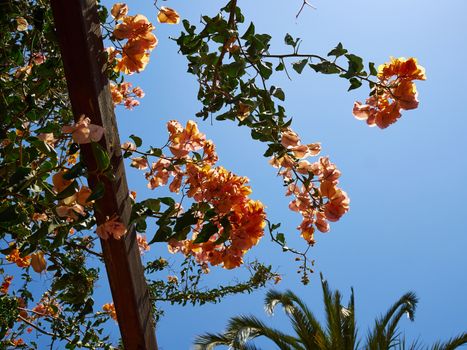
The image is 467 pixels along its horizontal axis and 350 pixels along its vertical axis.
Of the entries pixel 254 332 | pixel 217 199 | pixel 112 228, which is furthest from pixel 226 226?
pixel 254 332

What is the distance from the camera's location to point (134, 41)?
5.55 feet

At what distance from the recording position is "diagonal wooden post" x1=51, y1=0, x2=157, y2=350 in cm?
148

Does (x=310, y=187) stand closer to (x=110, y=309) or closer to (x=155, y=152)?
(x=155, y=152)

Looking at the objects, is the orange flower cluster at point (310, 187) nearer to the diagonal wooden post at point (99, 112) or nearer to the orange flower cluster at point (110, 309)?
the diagonal wooden post at point (99, 112)

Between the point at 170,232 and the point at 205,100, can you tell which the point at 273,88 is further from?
the point at 170,232

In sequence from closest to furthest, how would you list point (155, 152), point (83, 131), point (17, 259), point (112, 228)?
point (83, 131), point (112, 228), point (155, 152), point (17, 259)

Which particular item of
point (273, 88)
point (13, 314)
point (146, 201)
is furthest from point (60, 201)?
point (13, 314)

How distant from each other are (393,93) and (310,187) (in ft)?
1.54

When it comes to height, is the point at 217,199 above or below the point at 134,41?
below

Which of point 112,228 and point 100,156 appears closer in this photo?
point 100,156

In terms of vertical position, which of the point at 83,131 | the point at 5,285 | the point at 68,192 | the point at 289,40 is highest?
the point at 5,285

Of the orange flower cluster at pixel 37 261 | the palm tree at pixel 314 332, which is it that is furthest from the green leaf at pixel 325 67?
the palm tree at pixel 314 332

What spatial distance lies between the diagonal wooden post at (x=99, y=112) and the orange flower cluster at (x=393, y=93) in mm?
1001

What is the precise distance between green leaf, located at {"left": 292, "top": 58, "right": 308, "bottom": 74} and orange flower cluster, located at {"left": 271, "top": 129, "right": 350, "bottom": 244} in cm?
23
